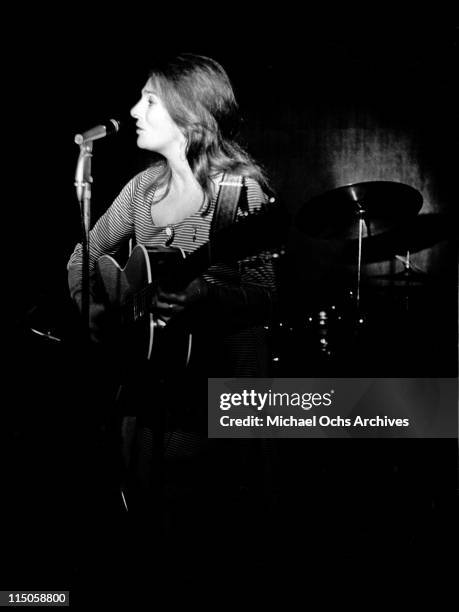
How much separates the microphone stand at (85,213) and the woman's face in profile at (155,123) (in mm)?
210

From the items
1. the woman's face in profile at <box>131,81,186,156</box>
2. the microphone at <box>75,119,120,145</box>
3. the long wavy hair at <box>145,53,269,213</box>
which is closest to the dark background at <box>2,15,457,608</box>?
the long wavy hair at <box>145,53,269,213</box>

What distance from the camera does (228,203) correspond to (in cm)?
188

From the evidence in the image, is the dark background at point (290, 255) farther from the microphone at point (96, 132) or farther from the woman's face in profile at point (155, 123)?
the microphone at point (96, 132)

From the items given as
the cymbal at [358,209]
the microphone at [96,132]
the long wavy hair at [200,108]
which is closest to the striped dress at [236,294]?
the long wavy hair at [200,108]

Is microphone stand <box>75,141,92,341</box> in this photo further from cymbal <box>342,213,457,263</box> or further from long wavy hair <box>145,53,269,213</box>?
cymbal <box>342,213,457,263</box>

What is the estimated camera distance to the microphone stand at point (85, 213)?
1.93m

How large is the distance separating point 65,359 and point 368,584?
2494 mm

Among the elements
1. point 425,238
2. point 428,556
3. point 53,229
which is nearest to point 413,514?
point 428,556

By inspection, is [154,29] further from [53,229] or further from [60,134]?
[53,229]

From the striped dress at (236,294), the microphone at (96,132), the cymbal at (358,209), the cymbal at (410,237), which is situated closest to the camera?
the striped dress at (236,294)

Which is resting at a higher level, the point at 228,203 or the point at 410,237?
the point at 410,237

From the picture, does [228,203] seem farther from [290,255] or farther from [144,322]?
[290,255]

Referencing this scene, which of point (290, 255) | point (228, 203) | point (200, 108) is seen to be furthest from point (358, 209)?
point (228, 203)

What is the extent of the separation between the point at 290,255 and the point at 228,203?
288 centimetres
